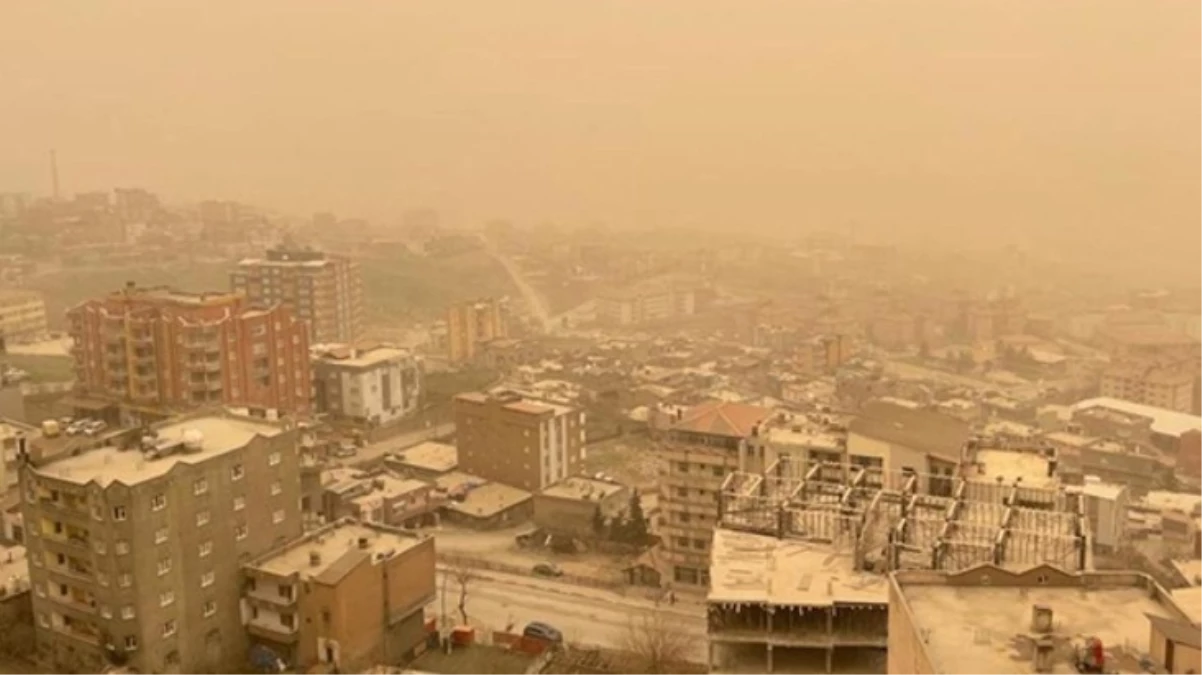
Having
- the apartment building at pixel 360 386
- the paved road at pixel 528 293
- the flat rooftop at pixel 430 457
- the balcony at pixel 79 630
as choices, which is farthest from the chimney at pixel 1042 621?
the paved road at pixel 528 293

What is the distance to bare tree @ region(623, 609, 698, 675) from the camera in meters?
Result: 5.77

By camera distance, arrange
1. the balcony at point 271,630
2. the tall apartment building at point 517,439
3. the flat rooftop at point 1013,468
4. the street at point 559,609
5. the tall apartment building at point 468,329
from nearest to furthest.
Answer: the flat rooftop at point 1013,468, the balcony at point 271,630, the street at point 559,609, the tall apartment building at point 517,439, the tall apartment building at point 468,329

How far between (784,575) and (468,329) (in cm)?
1160

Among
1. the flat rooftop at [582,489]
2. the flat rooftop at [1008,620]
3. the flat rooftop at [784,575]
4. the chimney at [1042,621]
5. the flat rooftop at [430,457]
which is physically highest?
the chimney at [1042,621]

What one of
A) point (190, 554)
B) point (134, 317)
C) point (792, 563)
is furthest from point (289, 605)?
point (134, 317)

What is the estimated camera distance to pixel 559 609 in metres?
6.96

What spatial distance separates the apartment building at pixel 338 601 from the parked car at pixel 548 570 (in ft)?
5.48

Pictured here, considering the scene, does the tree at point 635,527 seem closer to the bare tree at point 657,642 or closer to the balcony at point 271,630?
the bare tree at point 657,642

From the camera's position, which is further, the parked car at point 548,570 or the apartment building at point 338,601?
the parked car at point 548,570

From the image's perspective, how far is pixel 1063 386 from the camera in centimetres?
1516

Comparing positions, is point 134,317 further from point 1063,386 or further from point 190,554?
point 1063,386

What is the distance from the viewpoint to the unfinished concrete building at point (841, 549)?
12.7 ft

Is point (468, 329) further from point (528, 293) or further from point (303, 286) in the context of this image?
point (528, 293)

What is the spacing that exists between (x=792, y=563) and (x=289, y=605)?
2553mm
